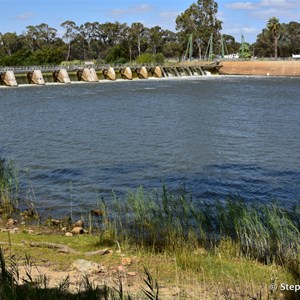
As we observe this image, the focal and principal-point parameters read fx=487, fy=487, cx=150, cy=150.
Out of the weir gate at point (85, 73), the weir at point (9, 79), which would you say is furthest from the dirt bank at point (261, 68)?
the weir at point (9, 79)

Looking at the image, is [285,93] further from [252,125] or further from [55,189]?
[55,189]

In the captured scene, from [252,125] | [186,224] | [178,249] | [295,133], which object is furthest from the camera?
[252,125]

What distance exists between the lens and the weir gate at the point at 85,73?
7338 cm

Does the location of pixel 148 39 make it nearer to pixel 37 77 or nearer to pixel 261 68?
pixel 261 68

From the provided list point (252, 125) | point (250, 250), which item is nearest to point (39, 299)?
point (250, 250)

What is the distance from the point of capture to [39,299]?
4855 mm

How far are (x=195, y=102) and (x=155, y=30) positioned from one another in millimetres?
92947

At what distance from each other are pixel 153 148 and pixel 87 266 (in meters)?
16.5

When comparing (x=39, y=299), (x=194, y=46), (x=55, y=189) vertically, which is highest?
(x=194, y=46)

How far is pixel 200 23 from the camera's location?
134625mm

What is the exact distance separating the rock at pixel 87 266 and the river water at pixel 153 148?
19.7ft

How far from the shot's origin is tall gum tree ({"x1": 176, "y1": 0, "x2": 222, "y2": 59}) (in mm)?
132500

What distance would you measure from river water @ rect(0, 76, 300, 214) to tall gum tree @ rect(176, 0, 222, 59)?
86.3m

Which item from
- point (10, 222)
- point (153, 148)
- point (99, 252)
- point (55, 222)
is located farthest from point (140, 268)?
point (153, 148)
